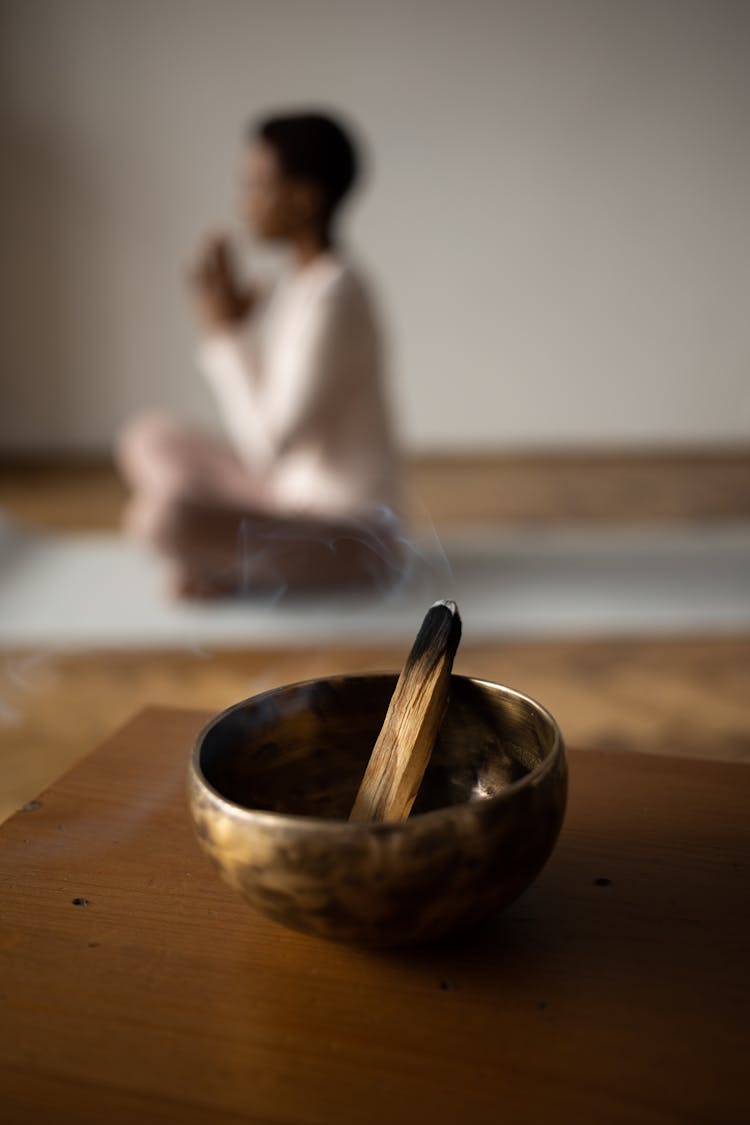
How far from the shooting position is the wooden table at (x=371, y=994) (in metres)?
0.41

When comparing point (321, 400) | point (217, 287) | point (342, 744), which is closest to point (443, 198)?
point (217, 287)

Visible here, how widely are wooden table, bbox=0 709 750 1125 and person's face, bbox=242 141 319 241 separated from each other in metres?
1.76

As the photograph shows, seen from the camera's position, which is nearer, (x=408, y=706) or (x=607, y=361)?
(x=408, y=706)

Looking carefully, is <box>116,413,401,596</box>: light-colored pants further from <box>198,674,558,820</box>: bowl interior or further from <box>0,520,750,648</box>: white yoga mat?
<box>198,674,558,820</box>: bowl interior

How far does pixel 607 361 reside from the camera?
159 inches

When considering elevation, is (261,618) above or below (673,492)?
above

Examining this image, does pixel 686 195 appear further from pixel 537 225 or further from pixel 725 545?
pixel 725 545

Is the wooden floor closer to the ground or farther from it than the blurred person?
closer to the ground

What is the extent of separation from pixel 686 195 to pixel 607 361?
0.65 meters

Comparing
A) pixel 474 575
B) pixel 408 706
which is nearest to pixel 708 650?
pixel 474 575

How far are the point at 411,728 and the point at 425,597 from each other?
1709 mm

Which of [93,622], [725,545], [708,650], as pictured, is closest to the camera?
[708,650]

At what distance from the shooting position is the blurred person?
211cm

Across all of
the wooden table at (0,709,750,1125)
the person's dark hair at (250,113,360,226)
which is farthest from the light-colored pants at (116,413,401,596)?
the wooden table at (0,709,750,1125)
